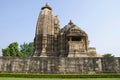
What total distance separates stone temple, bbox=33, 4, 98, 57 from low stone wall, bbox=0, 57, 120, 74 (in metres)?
11.5

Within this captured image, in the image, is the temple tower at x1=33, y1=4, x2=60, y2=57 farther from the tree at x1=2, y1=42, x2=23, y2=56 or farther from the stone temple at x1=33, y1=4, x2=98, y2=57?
the tree at x1=2, y1=42, x2=23, y2=56

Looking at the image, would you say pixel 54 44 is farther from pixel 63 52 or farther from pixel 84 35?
pixel 84 35

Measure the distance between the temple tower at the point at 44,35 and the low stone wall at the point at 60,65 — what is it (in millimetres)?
13786

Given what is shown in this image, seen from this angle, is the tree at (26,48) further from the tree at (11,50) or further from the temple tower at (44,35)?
the temple tower at (44,35)

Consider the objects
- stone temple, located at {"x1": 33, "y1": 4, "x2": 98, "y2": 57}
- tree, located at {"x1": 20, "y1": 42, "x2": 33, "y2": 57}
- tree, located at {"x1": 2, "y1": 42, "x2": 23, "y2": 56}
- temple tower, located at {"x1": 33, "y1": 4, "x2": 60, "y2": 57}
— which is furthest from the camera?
tree, located at {"x1": 20, "y1": 42, "x2": 33, "y2": 57}

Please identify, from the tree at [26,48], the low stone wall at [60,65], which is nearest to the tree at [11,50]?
the low stone wall at [60,65]

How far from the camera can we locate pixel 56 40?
1379 inches

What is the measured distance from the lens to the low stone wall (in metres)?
19.0

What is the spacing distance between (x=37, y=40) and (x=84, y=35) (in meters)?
9.21

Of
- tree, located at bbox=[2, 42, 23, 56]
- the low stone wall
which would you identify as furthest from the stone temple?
the low stone wall

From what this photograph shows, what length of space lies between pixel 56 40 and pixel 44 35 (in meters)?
2.54

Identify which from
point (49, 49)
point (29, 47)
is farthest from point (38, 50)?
point (29, 47)

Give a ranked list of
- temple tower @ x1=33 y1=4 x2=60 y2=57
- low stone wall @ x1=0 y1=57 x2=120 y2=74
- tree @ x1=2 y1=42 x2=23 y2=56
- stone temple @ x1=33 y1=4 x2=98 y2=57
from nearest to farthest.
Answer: low stone wall @ x1=0 y1=57 x2=120 y2=74
stone temple @ x1=33 y1=4 x2=98 y2=57
temple tower @ x1=33 y1=4 x2=60 y2=57
tree @ x1=2 y1=42 x2=23 y2=56

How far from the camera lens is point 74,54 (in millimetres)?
30609
